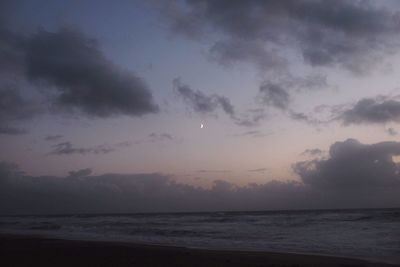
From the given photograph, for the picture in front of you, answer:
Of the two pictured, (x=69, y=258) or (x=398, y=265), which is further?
(x=69, y=258)

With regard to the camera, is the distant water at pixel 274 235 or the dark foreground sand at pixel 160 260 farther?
the distant water at pixel 274 235

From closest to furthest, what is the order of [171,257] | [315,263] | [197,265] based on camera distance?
[197,265]
[315,263]
[171,257]

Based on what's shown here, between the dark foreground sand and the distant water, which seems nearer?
the dark foreground sand

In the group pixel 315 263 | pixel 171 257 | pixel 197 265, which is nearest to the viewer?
pixel 197 265

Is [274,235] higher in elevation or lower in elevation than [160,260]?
lower

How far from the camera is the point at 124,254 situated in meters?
18.8

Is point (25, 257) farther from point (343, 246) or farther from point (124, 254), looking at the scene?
point (343, 246)

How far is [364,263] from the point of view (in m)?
16.5

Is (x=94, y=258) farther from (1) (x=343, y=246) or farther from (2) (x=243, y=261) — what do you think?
(1) (x=343, y=246)

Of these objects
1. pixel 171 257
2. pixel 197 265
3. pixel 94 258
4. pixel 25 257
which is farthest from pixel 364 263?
pixel 25 257

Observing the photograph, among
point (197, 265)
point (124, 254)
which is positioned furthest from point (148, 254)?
point (197, 265)

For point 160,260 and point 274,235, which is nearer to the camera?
point 160,260

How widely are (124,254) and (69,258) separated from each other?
260 centimetres

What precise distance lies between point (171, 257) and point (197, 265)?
322cm
